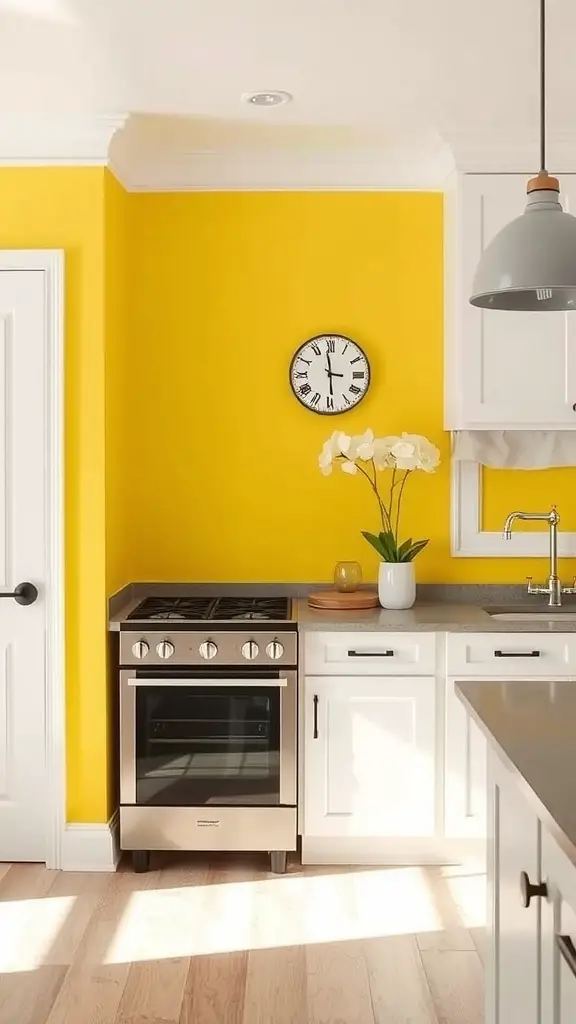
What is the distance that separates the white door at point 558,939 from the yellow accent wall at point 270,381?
100 inches

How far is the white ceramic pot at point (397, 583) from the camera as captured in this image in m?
4.06

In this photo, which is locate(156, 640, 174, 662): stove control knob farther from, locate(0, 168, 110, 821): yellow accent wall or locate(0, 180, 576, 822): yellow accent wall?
locate(0, 180, 576, 822): yellow accent wall

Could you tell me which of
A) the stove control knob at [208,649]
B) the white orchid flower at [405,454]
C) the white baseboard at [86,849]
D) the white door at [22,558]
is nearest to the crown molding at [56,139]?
the white door at [22,558]

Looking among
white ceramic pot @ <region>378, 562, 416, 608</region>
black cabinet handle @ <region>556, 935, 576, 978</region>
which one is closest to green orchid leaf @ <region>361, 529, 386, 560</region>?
white ceramic pot @ <region>378, 562, 416, 608</region>

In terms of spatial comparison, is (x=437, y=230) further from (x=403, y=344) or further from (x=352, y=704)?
(x=352, y=704)

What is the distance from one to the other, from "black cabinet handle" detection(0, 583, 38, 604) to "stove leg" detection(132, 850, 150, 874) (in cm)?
98

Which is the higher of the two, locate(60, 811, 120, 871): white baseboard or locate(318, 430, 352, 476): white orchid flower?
locate(318, 430, 352, 476): white orchid flower

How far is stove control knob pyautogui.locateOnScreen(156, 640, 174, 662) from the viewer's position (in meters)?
3.76

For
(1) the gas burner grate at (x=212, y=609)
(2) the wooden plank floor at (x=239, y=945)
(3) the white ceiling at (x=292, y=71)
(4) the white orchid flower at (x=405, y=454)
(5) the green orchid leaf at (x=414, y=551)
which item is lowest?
(2) the wooden plank floor at (x=239, y=945)

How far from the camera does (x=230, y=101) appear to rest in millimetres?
3561

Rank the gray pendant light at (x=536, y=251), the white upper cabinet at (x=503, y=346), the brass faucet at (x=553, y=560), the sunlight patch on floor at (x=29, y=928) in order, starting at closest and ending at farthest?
A: 1. the gray pendant light at (x=536, y=251)
2. the sunlight patch on floor at (x=29, y=928)
3. the white upper cabinet at (x=503, y=346)
4. the brass faucet at (x=553, y=560)

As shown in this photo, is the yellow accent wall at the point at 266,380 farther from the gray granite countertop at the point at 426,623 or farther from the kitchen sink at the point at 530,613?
the gray granite countertop at the point at 426,623

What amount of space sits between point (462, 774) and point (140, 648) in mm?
1239

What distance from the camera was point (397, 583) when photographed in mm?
4066
